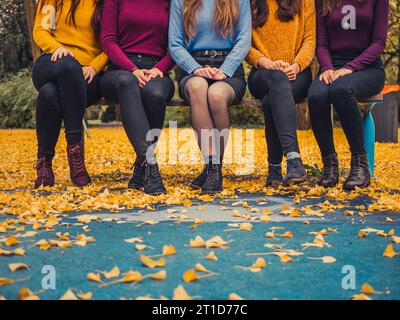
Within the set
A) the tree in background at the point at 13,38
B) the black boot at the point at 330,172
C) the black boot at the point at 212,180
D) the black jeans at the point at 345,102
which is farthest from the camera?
the tree in background at the point at 13,38

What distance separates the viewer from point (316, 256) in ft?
7.16

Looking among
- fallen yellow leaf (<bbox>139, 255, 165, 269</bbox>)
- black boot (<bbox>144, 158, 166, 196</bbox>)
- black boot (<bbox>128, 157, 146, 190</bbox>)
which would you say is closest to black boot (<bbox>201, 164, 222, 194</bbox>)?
black boot (<bbox>144, 158, 166, 196</bbox>)

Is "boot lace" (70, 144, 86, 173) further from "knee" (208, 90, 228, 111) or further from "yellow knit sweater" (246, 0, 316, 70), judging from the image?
"yellow knit sweater" (246, 0, 316, 70)

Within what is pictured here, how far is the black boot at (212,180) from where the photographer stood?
3742 mm

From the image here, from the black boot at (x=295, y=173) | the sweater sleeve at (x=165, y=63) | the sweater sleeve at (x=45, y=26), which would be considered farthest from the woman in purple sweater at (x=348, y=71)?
the sweater sleeve at (x=45, y=26)

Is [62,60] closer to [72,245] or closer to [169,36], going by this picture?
[169,36]

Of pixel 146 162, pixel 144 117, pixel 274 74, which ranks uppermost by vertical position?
pixel 274 74

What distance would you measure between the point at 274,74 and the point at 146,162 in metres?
1.11

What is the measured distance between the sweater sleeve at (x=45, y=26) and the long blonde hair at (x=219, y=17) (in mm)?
954

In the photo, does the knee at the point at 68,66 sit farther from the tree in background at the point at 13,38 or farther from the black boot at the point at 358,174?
the tree in background at the point at 13,38

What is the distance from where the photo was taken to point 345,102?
384cm

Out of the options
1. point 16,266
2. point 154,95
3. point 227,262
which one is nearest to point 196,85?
point 154,95

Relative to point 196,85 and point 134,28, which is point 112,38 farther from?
point 196,85

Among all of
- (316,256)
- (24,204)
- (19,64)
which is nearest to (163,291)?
(316,256)
